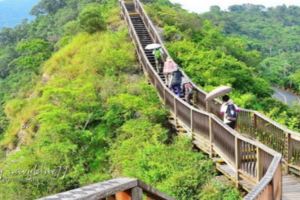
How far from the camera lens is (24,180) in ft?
47.9

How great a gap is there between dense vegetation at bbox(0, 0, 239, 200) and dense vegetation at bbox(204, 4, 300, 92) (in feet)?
103

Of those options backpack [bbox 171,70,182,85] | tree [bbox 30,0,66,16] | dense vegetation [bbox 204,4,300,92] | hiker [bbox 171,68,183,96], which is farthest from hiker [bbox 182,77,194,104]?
tree [bbox 30,0,66,16]

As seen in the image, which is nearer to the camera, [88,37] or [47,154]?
[47,154]

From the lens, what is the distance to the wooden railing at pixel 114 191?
2852mm

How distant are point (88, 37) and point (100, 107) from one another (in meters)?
11.3

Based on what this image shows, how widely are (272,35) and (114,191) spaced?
12489 centimetres

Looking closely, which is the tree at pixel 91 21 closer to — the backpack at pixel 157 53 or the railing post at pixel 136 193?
the backpack at pixel 157 53

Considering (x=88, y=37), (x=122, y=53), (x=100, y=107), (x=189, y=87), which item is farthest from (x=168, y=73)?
(x=88, y=37)

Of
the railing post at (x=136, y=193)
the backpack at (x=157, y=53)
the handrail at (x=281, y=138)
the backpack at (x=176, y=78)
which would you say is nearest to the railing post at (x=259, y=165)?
the handrail at (x=281, y=138)


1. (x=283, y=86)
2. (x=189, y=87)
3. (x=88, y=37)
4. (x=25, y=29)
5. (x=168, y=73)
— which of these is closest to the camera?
(x=189, y=87)

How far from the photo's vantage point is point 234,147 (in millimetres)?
10430

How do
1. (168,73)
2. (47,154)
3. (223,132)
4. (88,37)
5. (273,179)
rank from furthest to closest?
1. (88,37)
2. (168,73)
3. (47,154)
4. (223,132)
5. (273,179)

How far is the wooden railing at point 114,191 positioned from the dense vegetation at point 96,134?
7395mm

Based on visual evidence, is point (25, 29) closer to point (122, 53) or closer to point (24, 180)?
point (122, 53)
